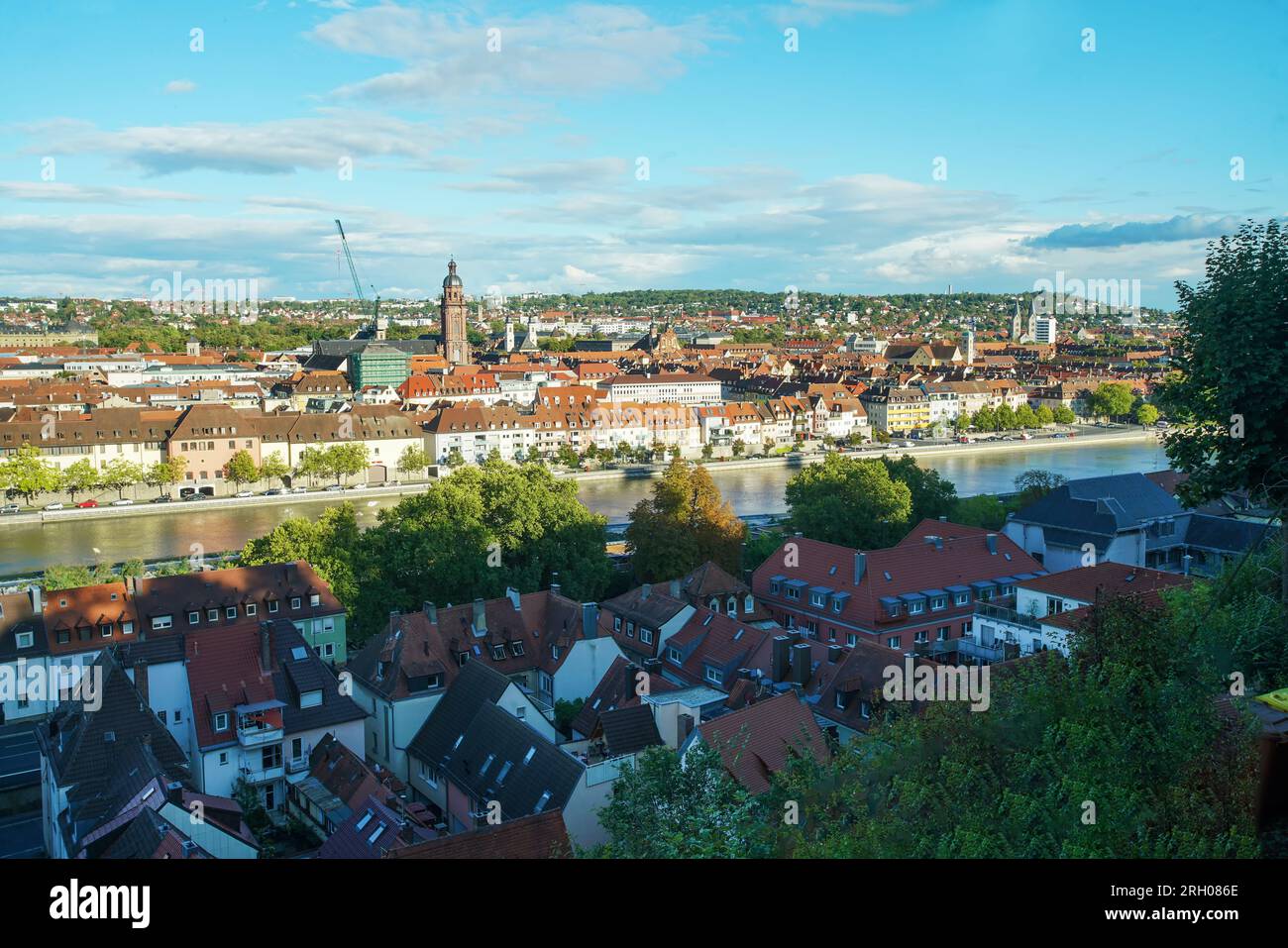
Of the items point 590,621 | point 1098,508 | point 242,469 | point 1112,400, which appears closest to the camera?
point 590,621

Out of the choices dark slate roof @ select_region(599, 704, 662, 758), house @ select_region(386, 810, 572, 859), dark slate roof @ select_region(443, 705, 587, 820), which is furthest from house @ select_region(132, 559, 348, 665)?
house @ select_region(386, 810, 572, 859)

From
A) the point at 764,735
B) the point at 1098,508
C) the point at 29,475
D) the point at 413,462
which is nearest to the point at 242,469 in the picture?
the point at 413,462

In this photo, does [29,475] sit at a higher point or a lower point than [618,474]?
higher

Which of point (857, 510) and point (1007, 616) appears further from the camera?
point (857, 510)

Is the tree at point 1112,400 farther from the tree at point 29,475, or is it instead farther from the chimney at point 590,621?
the chimney at point 590,621

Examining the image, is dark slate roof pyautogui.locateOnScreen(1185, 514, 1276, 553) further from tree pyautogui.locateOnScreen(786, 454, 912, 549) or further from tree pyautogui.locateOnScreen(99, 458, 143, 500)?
tree pyautogui.locateOnScreen(99, 458, 143, 500)

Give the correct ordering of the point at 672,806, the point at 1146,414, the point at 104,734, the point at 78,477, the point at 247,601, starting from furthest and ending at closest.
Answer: the point at 1146,414, the point at 78,477, the point at 247,601, the point at 104,734, the point at 672,806

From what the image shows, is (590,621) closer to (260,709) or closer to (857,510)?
(260,709)
